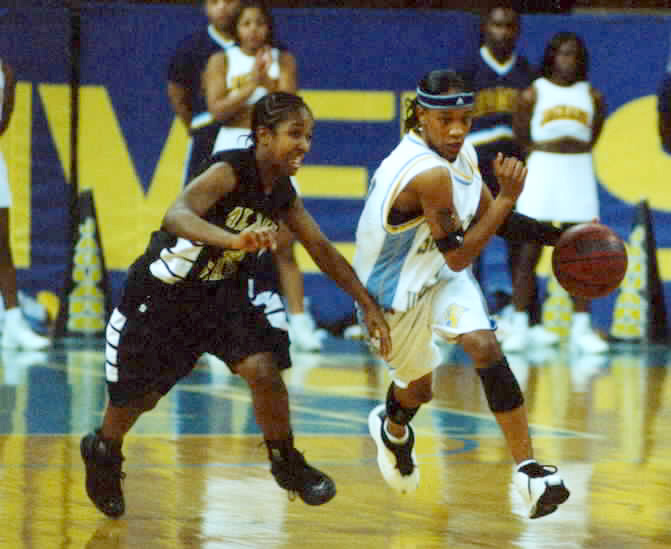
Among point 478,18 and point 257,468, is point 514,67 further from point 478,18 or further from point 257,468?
point 257,468

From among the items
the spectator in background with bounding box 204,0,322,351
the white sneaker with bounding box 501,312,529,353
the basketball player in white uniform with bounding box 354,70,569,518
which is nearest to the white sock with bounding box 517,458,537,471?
the basketball player in white uniform with bounding box 354,70,569,518

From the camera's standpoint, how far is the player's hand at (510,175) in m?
6.54

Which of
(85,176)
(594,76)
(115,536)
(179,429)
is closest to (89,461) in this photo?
(115,536)

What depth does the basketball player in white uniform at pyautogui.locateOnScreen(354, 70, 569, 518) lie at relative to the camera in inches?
265

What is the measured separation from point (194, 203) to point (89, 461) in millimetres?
1148

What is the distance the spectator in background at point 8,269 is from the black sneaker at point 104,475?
586cm

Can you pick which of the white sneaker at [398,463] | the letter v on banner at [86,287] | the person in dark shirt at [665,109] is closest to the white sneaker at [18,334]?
the letter v on banner at [86,287]

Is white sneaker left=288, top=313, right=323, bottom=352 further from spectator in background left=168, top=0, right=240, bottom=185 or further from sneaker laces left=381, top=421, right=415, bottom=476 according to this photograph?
sneaker laces left=381, top=421, right=415, bottom=476

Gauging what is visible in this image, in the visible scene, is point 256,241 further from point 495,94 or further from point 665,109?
point 665,109

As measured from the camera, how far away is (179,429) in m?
8.97

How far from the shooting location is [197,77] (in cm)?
1280

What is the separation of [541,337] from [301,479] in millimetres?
7240

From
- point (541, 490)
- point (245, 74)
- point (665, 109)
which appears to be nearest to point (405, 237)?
point (541, 490)

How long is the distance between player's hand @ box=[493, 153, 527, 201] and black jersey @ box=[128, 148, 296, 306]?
0.81m
